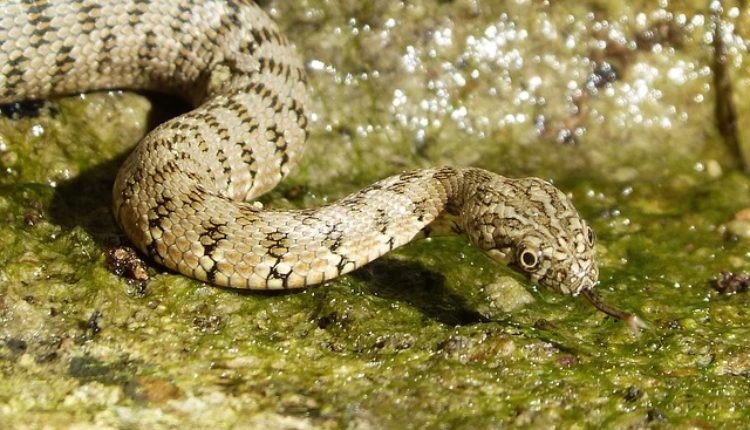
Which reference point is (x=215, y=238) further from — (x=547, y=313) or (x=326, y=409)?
(x=547, y=313)

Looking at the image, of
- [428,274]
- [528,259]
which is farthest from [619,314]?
[428,274]

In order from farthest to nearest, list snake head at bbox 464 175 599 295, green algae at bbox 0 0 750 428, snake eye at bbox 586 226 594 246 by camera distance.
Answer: snake eye at bbox 586 226 594 246 → snake head at bbox 464 175 599 295 → green algae at bbox 0 0 750 428

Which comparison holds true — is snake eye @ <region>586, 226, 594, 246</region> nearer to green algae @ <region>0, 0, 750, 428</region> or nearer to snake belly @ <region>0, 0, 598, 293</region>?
snake belly @ <region>0, 0, 598, 293</region>

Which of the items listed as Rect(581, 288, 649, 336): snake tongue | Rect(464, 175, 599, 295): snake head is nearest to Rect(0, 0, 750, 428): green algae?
Rect(581, 288, 649, 336): snake tongue

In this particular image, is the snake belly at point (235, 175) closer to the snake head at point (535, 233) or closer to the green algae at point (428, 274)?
the snake head at point (535, 233)

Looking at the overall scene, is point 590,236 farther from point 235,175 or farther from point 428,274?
point 235,175

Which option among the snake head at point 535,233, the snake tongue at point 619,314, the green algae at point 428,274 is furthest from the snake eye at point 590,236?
the green algae at point 428,274

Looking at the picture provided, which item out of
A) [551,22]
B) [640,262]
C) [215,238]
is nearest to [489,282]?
[640,262]
